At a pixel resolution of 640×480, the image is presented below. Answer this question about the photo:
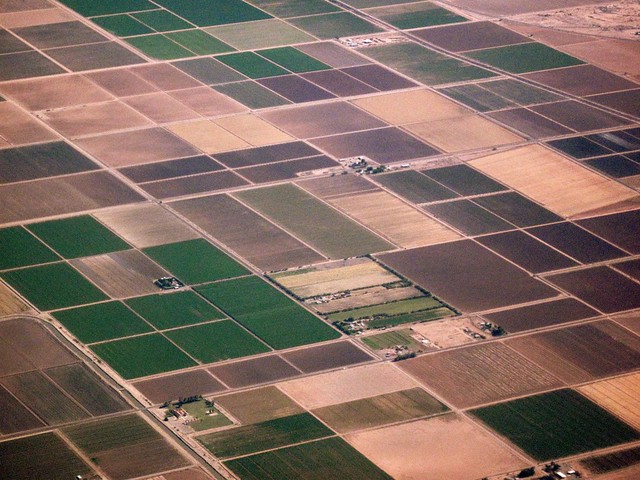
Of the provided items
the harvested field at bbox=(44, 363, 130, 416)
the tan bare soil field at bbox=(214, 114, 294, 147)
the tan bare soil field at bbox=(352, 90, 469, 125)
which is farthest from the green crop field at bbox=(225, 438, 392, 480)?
the tan bare soil field at bbox=(352, 90, 469, 125)

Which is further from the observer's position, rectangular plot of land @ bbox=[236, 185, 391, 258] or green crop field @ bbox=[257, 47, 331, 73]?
green crop field @ bbox=[257, 47, 331, 73]

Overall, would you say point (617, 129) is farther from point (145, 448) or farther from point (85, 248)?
point (145, 448)

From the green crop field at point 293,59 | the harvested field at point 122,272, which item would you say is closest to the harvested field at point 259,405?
the harvested field at point 122,272

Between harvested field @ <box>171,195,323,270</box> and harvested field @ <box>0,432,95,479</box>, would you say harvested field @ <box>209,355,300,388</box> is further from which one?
harvested field @ <box>171,195,323,270</box>

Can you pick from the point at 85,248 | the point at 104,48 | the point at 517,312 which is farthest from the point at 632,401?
the point at 104,48

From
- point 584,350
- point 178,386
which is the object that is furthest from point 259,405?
point 584,350
